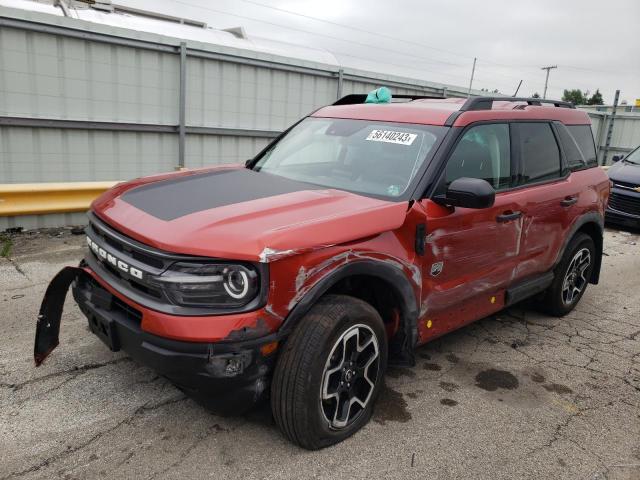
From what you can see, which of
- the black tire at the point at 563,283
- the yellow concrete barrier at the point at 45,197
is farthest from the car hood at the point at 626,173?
the yellow concrete barrier at the point at 45,197

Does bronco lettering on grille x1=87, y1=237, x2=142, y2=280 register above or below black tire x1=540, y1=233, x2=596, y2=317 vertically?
above

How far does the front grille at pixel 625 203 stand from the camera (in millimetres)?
9125

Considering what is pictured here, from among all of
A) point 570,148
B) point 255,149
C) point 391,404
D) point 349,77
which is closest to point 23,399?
point 391,404

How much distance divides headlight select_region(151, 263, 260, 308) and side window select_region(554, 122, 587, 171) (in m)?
3.35

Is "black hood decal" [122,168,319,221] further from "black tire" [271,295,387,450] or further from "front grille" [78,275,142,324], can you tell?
"black tire" [271,295,387,450]

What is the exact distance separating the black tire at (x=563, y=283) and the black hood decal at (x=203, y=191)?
8.70ft

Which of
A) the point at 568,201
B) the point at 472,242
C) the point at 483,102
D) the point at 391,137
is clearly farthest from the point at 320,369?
the point at 568,201

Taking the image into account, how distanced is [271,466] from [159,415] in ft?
2.56

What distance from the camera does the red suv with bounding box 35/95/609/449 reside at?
2.46 metres

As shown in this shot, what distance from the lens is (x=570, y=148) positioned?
4.64 meters

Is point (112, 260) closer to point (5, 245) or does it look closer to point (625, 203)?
point (5, 245)

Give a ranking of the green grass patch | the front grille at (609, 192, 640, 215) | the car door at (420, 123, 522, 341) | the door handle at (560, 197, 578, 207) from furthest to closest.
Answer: the front grille at (609, 192, 640, 215), the green grass patch, the door handle at (560, 197, 578, 207), the car door at (420, 123, 522, 341)

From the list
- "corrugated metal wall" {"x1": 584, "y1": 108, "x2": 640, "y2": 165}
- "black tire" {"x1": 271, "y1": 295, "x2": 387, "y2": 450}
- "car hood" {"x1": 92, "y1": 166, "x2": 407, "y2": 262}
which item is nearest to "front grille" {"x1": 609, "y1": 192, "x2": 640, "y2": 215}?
"corrugated metal wall" {"x1": 584, "y1": 108, "x2": 640, "y2": 165}

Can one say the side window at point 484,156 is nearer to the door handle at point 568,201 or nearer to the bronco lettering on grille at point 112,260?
the door handle at point 568,201
